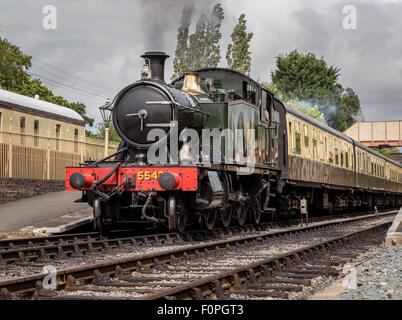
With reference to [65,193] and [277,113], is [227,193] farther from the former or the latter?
[65,193]

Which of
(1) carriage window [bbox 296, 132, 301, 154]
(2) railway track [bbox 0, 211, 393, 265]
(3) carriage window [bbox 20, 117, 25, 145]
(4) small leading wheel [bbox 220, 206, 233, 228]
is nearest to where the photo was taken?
(2) railway track [bbox 0, 211, 393, 265]

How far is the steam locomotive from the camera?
11.0 m

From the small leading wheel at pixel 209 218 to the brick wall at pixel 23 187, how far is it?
7819 millimetres

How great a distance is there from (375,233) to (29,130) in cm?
1274

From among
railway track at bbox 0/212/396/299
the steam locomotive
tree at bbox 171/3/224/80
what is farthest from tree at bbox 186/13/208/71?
railway track at bbox 0/212/396/299

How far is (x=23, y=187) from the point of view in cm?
1895

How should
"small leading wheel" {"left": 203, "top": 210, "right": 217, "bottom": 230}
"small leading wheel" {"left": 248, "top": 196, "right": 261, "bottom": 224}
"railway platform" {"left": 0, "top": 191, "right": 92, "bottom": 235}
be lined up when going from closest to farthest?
1. "small leading wheel" {"left": 203, "top": 210, "right": 217, "bottom": 230}
2. "railway platform" {"left": 0, "top": 191, "right": 92, "bottom": 235}
3. "small leading wheel" {"left": 248, "top": 196, "right": 261, "bottom": 224}

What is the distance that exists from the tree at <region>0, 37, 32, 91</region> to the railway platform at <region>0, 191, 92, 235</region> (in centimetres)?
1637

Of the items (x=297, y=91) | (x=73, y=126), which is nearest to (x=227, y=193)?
(x=73, y=126)

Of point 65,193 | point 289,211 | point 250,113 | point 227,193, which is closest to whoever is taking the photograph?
point 227,193

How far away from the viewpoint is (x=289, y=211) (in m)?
18.4

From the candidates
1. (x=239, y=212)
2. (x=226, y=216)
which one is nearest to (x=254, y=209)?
Answer: (x=239, y=212)

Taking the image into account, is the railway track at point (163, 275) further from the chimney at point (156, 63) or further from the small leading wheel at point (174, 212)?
the chimney at point (156, 63)

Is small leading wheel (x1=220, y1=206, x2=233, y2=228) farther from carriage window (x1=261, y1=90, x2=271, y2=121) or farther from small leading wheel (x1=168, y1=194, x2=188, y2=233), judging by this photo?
carriage window (x1=261, y1=90, x2=271, y2=121)
